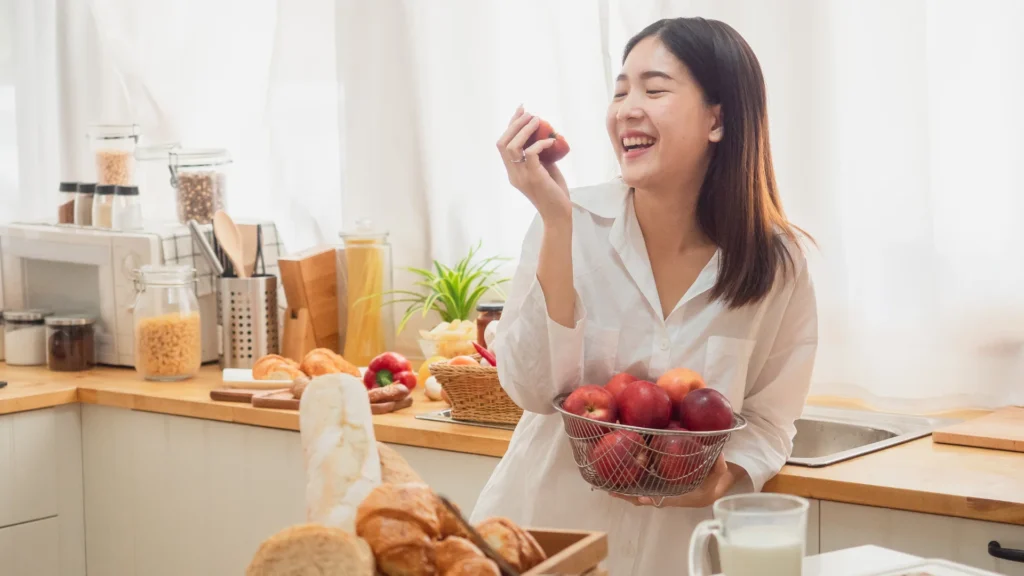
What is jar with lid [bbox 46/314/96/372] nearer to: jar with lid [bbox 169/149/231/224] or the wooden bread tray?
jar with lid [bbox 169/149/231/224]

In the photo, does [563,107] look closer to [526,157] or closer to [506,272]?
[506,272]

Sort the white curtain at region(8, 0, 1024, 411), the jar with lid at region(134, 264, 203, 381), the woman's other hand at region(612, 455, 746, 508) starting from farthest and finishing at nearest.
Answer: the jar with lid at region(134, 264, 203, 381), the white curtain at region(8, 0, 1024, 411), the woman's other hand at region(612, 455, 746, 508)

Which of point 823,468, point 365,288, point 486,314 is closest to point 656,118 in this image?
point 823,468

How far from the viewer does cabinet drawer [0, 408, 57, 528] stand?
2650 millimetres

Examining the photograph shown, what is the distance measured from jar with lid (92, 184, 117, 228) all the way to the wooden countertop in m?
0.48

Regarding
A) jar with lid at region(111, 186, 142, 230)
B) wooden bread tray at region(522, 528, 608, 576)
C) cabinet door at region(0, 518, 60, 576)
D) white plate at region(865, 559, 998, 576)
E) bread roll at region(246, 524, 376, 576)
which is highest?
jar with lid at region(111, 186, 142, 230)

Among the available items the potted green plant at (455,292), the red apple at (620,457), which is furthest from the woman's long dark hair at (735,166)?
the potted green plant at (455,292)

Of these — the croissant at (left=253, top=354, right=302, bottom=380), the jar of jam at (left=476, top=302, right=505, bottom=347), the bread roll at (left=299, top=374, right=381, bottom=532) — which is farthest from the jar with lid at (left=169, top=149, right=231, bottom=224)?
the bread roll at (left=299, top=374, right=381, bottom=532)

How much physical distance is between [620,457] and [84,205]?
2.23m

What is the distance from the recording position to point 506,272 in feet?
9.29

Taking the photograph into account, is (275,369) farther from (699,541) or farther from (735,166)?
(699,541)

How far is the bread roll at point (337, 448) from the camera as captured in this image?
1.01 m

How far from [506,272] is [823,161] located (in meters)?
0.83

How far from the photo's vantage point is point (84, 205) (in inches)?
127
